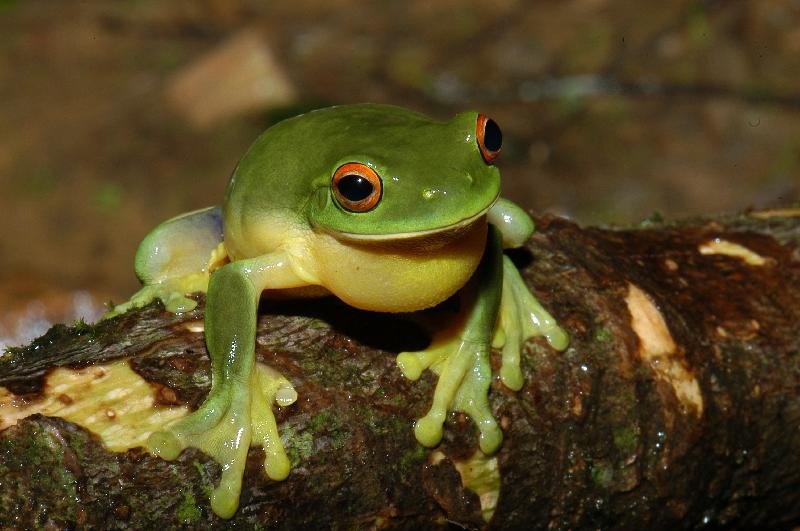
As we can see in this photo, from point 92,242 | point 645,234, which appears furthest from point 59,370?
point 92,242

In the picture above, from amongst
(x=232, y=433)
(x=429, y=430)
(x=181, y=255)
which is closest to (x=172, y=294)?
(x=181, y=255)

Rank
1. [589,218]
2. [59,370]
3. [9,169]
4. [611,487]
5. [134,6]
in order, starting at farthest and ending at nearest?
[134,6]
[9,169]
[589,218]
[611,487]
[59,370]

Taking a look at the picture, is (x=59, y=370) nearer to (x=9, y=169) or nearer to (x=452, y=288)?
(x=452, y=288)

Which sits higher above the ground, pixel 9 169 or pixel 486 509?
pixel 486 509

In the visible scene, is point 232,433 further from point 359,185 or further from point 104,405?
point 359,185

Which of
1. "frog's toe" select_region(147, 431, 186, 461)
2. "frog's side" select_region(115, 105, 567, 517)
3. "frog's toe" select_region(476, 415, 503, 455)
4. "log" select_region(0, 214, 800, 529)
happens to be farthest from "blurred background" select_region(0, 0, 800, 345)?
"frog's toe" select_region(147, 431, 186, 461)

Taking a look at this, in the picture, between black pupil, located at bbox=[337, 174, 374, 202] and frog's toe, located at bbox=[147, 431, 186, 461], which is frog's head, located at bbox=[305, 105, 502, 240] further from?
frog's toe, located at bbox=[147, 431, 186, 461]

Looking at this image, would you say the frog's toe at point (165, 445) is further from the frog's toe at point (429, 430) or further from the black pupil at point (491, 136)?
the black pupil at point (491, 136)

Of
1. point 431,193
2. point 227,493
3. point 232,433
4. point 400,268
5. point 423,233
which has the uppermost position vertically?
point 431,193
